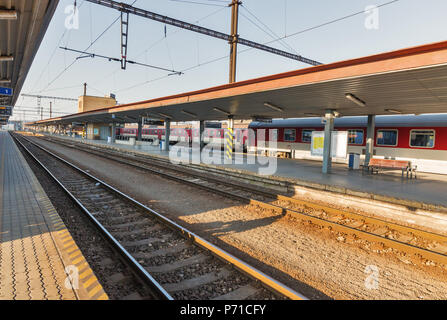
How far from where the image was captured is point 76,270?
3900 millimetres

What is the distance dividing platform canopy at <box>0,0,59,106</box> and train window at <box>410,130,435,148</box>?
62.0 ft

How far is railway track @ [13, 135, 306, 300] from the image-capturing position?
373 centimetres

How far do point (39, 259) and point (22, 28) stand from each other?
298 inches

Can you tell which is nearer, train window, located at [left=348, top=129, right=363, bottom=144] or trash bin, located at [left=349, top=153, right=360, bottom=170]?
trash bin, located at [left=349, top=153, right=360, bottom=170]

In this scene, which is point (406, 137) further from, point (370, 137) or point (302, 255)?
point (302, 255)

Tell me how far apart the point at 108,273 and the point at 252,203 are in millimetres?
5409

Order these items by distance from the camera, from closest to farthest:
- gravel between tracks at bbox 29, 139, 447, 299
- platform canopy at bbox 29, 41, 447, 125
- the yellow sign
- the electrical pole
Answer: gravel between tracks at bbox 29, 139, 447, 299
platform canopy at bbox 29, 41, 447, 125
the yellow sign
the electrical pole

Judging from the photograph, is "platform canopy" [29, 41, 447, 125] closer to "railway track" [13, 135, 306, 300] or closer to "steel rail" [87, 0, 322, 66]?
"steel rail" [87, 0, 322, 66]

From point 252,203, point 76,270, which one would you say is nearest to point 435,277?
point 252,203

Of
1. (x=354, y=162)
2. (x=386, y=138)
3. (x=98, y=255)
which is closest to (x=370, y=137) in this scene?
(x=354, y=162)

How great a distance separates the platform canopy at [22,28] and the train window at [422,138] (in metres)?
18.9

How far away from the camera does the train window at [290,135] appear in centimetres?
2259

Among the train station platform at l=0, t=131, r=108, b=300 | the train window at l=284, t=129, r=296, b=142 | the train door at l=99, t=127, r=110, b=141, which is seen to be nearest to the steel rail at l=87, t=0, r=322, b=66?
the train window at l=284, t=129, r=296, b=142
